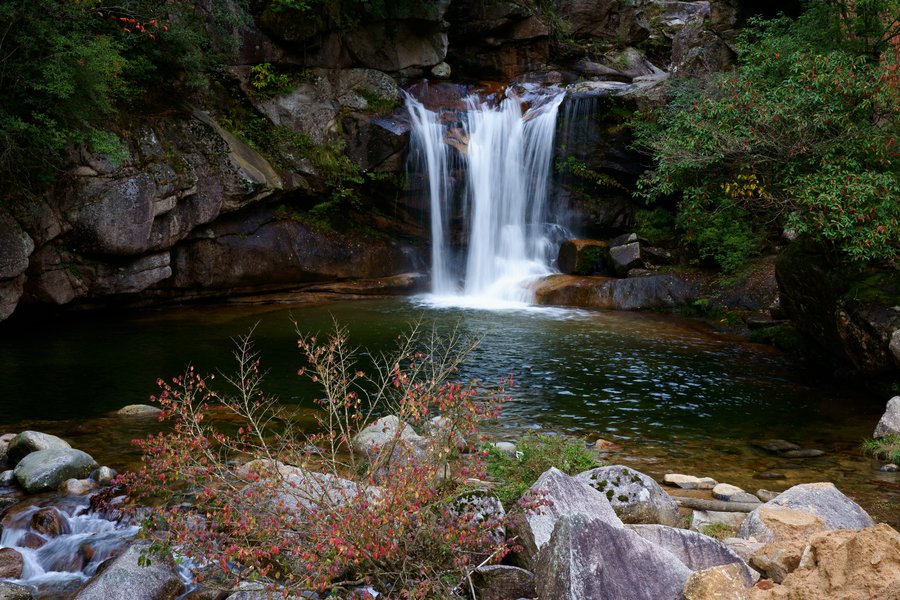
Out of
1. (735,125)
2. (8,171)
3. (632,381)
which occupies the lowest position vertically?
(632,381)

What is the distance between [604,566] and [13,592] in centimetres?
407

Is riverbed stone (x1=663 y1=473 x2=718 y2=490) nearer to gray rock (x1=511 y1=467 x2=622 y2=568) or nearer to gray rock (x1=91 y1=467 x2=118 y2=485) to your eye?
gray rock (x1=511 y1=467 x2=622 y2=568)

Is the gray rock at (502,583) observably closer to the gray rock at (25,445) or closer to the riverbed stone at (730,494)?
the riverbed stone at (730,494)

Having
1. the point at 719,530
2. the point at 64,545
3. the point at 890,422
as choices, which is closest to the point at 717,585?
the point at 719,530

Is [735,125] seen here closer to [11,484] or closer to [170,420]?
[170,420]

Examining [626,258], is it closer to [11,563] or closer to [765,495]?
[765,495]

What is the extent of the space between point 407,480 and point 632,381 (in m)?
7.64

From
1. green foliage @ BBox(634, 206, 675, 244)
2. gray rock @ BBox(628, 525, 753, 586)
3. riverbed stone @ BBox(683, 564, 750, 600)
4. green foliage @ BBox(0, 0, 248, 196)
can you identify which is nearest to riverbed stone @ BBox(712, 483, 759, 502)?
gray rock @ BBox(628, 525, 753, 586)

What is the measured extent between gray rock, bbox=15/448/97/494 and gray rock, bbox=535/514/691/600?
199 inches

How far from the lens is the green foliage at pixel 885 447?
751 centimetres

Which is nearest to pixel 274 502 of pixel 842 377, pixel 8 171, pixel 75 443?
pixel 75 443

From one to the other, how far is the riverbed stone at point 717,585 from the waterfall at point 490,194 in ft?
57.7

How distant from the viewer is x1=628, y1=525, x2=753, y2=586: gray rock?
4324mm

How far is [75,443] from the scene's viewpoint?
7.98 meters
